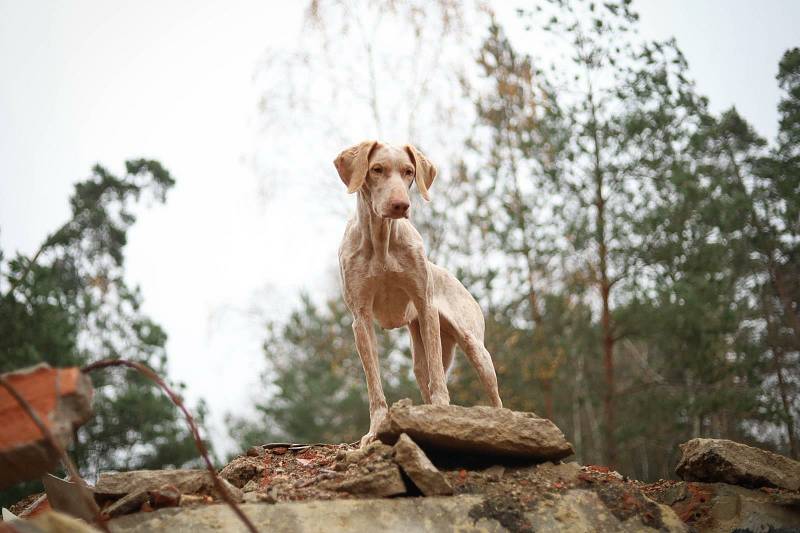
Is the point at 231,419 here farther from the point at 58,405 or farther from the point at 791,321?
the point at 58,405

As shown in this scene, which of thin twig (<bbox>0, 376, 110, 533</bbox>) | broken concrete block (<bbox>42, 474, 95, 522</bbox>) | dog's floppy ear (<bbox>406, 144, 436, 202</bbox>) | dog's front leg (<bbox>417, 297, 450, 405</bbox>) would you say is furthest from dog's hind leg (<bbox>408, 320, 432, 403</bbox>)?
thin twig (<bbox>0, 376, 110, 533</bbox>)

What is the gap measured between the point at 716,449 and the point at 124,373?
34.6ft

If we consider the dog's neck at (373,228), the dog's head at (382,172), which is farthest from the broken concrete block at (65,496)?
the dog's head at (382,172)

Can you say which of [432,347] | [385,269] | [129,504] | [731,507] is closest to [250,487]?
[129,504]

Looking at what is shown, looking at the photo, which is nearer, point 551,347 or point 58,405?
point 58,405

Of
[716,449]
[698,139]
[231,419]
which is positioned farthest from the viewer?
[231,419]

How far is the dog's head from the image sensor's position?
5086 millimetres

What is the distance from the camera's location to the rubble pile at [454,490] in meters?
4.50

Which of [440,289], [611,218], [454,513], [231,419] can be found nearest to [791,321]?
[611,218]

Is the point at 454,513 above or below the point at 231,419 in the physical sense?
below

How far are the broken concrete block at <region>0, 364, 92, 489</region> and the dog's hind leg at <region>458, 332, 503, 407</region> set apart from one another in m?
3.39

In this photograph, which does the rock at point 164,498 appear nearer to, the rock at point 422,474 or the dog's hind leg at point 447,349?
the rock at point 422,474

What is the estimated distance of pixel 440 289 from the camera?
6492mm

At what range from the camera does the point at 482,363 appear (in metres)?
6.24
